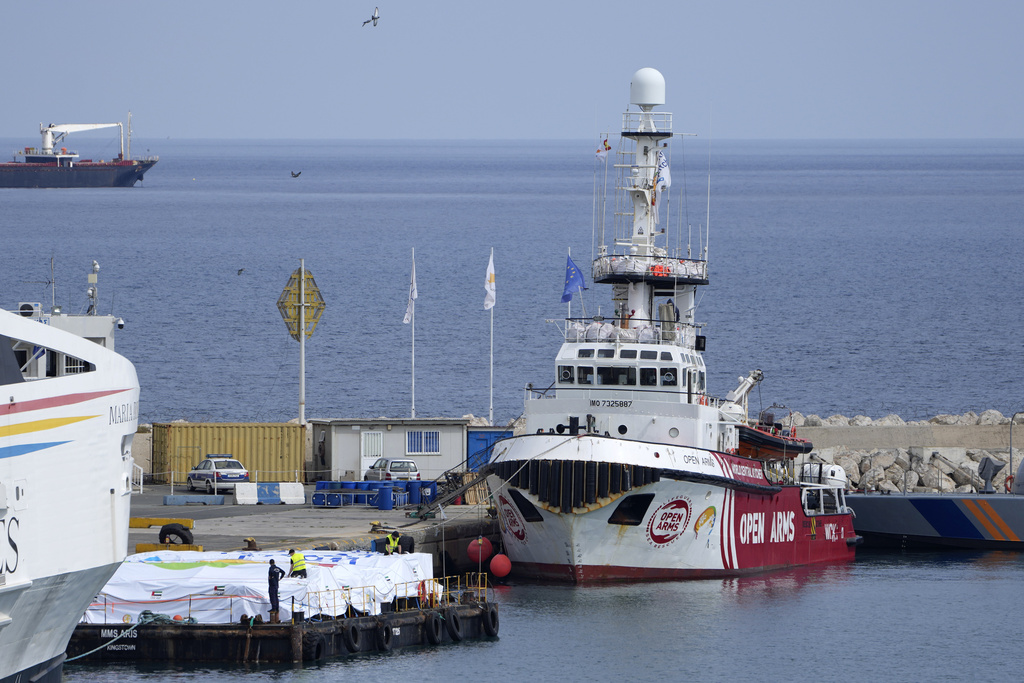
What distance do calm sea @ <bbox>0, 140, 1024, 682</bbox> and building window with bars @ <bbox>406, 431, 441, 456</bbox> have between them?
1204 centimetres

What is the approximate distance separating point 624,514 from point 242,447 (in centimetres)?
1603

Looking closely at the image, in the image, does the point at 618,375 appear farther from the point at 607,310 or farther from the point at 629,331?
the point at 607,310

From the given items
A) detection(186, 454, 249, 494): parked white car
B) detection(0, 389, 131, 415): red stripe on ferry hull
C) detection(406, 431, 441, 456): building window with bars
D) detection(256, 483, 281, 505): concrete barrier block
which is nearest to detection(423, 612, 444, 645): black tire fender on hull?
detection(0, 389, 131, 415): red stripe on ferry hull

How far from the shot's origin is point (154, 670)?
2933 centimetres

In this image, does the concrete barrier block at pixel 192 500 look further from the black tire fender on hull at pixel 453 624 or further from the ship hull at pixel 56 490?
the ship hull at pixel 56 490

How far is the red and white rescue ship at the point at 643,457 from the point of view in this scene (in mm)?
40844

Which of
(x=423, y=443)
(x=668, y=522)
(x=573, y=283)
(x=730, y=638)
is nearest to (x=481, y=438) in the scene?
(x=423, y=443)

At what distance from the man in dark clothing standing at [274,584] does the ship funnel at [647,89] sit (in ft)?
75.2

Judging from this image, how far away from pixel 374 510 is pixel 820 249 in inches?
5401

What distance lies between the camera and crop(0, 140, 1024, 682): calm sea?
34156mm

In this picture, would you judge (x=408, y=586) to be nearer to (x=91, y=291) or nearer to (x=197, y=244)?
(x=91, y=291)

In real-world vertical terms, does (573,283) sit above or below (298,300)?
above

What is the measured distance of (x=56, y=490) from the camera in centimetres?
2205

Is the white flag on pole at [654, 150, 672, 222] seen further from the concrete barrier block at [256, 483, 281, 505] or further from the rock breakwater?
the concrete barrier block at [256, 483, 281, 505]
